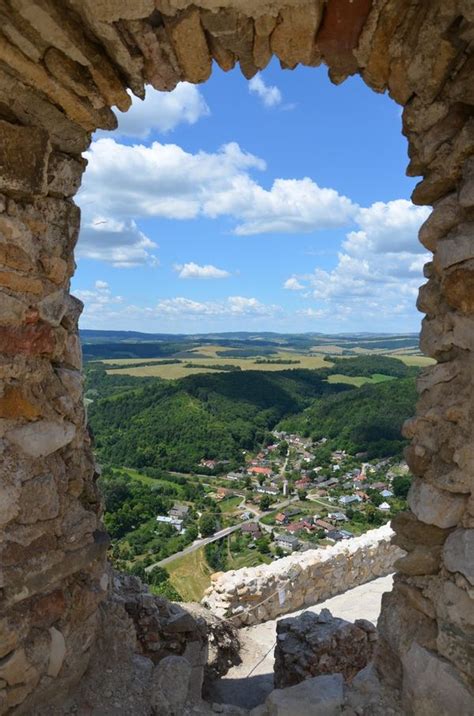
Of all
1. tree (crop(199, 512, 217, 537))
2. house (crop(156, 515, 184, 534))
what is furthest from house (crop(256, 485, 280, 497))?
house (crop(156, 515, 184, 534))

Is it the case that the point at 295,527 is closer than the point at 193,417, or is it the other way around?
the point at 295,527

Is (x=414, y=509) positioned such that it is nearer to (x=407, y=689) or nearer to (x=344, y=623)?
(x=407, y=689)

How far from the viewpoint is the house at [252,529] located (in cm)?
1847

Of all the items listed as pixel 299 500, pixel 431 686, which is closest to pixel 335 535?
pixel 299 500

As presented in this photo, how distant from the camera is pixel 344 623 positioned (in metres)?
5.14

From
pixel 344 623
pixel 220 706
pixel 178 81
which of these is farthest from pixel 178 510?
pixel 178 81

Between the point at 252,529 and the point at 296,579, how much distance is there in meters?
13.3

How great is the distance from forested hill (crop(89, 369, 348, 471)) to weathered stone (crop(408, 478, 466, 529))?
30989mm

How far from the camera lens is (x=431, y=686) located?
238 centimetres

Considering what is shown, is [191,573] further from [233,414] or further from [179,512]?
[233,414]

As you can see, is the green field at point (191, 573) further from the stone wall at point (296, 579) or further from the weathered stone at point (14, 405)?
the weathered stone at point (14, 405)

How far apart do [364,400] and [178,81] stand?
28878 mm

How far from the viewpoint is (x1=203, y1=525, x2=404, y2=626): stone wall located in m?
6.39

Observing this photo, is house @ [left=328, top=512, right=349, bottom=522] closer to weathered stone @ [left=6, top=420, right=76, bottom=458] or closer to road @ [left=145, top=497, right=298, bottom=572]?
road @ [left=145, top=497, right=298, bottom=572]
